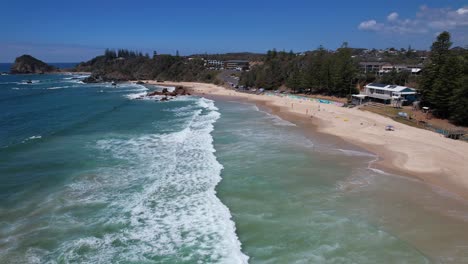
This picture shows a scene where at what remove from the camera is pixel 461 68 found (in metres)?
40.1

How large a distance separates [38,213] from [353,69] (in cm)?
6056

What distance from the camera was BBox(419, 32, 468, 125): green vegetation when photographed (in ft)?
121

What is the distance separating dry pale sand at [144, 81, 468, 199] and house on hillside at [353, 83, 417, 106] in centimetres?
670

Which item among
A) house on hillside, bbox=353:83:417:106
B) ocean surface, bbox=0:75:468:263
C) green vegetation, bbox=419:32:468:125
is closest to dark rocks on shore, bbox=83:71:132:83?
ocean surface, bbox=0:75:468:263

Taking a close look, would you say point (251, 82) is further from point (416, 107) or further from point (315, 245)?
point (315, 245)

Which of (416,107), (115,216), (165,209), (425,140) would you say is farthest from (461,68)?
(115,216)

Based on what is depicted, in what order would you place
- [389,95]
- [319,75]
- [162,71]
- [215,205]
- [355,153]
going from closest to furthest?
[215,205] < [355,153] < [389,95] < [319,75] < [162,71]

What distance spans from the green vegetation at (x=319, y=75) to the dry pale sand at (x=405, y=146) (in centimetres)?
1694

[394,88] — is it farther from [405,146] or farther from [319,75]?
[405,146]

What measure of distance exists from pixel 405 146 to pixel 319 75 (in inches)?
1687

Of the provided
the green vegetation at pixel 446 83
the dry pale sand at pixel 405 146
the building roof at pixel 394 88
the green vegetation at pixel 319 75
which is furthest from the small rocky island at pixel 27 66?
the green vegetation at pixel 446 83

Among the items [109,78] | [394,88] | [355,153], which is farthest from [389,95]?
[109,78]

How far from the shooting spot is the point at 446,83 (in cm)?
4006

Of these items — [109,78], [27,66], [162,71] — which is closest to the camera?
[109,78]
